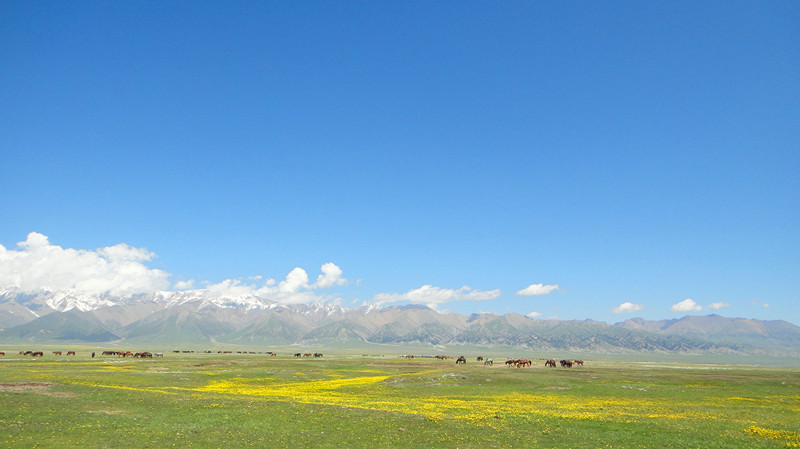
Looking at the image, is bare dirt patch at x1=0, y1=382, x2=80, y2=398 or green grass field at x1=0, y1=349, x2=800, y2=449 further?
bare dirt patch at x1=0, y1=382, x2=80, y2=398

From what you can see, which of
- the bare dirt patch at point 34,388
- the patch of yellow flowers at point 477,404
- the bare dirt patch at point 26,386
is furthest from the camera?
the bare dirt patch at point 26,386

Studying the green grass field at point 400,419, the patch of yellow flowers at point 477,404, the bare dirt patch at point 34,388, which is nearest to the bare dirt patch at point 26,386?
the bare dirt patch at point 34,388

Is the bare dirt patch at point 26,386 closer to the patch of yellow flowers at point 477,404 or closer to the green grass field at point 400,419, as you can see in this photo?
the green grass field at point 400,419

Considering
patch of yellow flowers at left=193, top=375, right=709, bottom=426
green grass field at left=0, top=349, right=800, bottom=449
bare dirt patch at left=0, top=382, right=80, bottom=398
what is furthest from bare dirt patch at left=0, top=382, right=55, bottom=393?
patch of yellow flowers at left=193, top=375, right=709, bottom=426

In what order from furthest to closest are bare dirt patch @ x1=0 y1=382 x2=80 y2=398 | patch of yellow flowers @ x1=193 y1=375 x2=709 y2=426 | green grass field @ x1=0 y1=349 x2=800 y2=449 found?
1. bare dirt patch @ x1=0 y1=382 x2=80 y2=398
2. patch of yellow flowers @ x1=193 y1=375 x2=709 y2=426
3. green grass field @ x1=0 y1=349 x2=800 y2=449

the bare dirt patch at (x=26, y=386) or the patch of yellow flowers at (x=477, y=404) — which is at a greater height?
the bare dirt patch at (x=26, y=386)

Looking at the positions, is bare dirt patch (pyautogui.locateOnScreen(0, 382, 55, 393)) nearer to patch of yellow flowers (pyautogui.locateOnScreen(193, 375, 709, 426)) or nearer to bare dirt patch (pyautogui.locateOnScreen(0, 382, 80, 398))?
bare dirt patch (pyautogui.locateOnScreen(0, 382, 80, 398))

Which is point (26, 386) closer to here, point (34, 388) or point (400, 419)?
point (34, 388)

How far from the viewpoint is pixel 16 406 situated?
34656 millimetres

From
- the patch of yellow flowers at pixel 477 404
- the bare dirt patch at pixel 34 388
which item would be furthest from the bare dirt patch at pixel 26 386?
the patch of yellow flowers at pixel 477 404

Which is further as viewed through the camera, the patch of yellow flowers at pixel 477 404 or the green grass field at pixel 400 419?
the patch of yellow flowers at pixel 477 404

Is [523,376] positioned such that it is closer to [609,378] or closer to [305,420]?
[609,378]

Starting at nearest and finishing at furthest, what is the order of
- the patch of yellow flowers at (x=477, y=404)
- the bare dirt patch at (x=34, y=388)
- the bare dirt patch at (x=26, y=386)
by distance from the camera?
1. the patch of yellow flowers at (x=477, y=404)
2. the bare dirt patch at (x=34, y=388)
3. the bare dirt patch at (x=26, y=386)

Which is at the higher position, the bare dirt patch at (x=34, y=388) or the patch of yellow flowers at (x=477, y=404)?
the bare dirt patch at (x=34, y=388)
